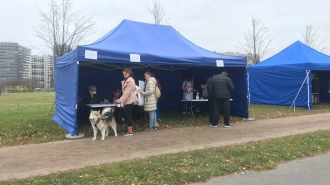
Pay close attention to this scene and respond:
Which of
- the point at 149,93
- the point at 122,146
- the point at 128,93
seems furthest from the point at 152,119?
the point at 122,146

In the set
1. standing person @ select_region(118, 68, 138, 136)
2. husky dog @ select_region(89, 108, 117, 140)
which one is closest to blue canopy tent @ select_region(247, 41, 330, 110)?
standing person @ select_region(118, 68, 138, 136)

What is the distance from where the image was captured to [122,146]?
22.5ft

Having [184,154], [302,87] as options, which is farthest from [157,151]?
[302,87]

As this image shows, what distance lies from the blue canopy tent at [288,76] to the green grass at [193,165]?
8.04 m

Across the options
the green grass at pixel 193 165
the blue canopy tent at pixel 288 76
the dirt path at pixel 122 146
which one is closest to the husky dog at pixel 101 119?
the dirt path at pixel 122 146

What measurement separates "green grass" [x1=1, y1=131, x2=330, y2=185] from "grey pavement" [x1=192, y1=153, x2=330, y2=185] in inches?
8.0

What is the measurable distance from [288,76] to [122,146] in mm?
11229

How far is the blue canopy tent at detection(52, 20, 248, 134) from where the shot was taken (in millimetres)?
8102

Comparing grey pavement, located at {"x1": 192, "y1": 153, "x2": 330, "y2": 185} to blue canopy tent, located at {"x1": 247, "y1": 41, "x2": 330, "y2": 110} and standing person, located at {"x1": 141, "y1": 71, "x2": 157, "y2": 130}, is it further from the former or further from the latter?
blue canopy tent, located at {"x1": 247, "y1": 41, "x2": 330, "y2": 110}

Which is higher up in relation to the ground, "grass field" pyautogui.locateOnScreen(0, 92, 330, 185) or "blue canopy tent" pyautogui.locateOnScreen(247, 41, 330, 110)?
"blue canopy tent" pyautogui.locateOnScreen(247, 41, 330, 110)

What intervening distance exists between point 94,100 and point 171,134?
306 cm

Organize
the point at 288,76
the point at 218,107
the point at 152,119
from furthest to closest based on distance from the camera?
1. the point at 288,76
2. the point at 218,107
3. the point at 152,119

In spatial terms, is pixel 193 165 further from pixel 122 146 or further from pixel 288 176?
pixel 122 146

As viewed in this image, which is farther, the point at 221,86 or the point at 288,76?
the point at 288,76
